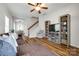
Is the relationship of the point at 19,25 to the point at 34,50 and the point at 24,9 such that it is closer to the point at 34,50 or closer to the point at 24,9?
the point at 24,9

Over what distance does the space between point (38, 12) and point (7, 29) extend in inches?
27.4

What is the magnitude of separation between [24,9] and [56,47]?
3.19 feet

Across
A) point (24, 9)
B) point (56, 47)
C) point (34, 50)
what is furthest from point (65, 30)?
point (24, 9)

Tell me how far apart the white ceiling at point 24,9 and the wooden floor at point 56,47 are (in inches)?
19.0

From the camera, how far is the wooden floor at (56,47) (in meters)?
2.48

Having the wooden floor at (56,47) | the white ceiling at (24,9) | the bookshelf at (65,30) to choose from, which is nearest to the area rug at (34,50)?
the wooden floor at (56,47)

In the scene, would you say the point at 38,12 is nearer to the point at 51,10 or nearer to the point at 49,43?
the point at 51,10

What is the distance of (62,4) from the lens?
248 centimetres

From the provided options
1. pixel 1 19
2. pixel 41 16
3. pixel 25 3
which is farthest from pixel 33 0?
pixel 1 19

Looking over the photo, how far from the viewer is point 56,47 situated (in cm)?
263

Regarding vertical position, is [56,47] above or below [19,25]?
below

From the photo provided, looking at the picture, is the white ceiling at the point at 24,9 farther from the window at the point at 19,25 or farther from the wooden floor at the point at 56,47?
the wooden floor at the point at 56,47

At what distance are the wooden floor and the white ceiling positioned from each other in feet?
1.59

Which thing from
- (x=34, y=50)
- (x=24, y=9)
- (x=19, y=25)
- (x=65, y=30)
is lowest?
(x=34, y=50)
